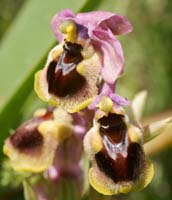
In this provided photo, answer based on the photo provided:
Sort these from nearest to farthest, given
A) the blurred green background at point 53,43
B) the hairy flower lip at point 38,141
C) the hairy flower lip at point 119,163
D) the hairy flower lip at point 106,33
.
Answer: the hairy flower lip at point 119,163 < the hairy flower lip at point 106,33 < the hairy flower lip at point 38,141 < the blurred green background at point 53,43

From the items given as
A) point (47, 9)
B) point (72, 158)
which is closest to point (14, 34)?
point (47, 9)

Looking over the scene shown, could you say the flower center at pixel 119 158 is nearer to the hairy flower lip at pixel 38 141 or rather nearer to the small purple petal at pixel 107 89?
the small purple petal at pixel 107 89

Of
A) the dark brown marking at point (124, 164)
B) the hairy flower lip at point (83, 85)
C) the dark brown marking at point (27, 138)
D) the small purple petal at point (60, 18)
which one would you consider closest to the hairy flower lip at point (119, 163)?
the dark brown marking at point (124, 164)

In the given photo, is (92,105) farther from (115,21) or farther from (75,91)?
(115,21)

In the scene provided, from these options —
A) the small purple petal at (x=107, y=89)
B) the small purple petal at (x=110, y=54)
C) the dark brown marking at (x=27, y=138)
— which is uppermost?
the small purple petal at (x=110, y=54)

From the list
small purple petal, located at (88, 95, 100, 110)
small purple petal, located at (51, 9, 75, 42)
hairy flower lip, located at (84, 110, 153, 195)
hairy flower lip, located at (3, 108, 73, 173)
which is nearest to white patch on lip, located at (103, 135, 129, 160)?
hairy flower lip, located at (84, 110, 153, 195)

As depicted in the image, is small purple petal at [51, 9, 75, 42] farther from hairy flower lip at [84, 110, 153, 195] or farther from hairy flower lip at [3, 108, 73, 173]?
hairy flower lip at [84, 110, 153, 195]

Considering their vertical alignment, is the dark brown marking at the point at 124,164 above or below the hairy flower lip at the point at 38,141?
below
